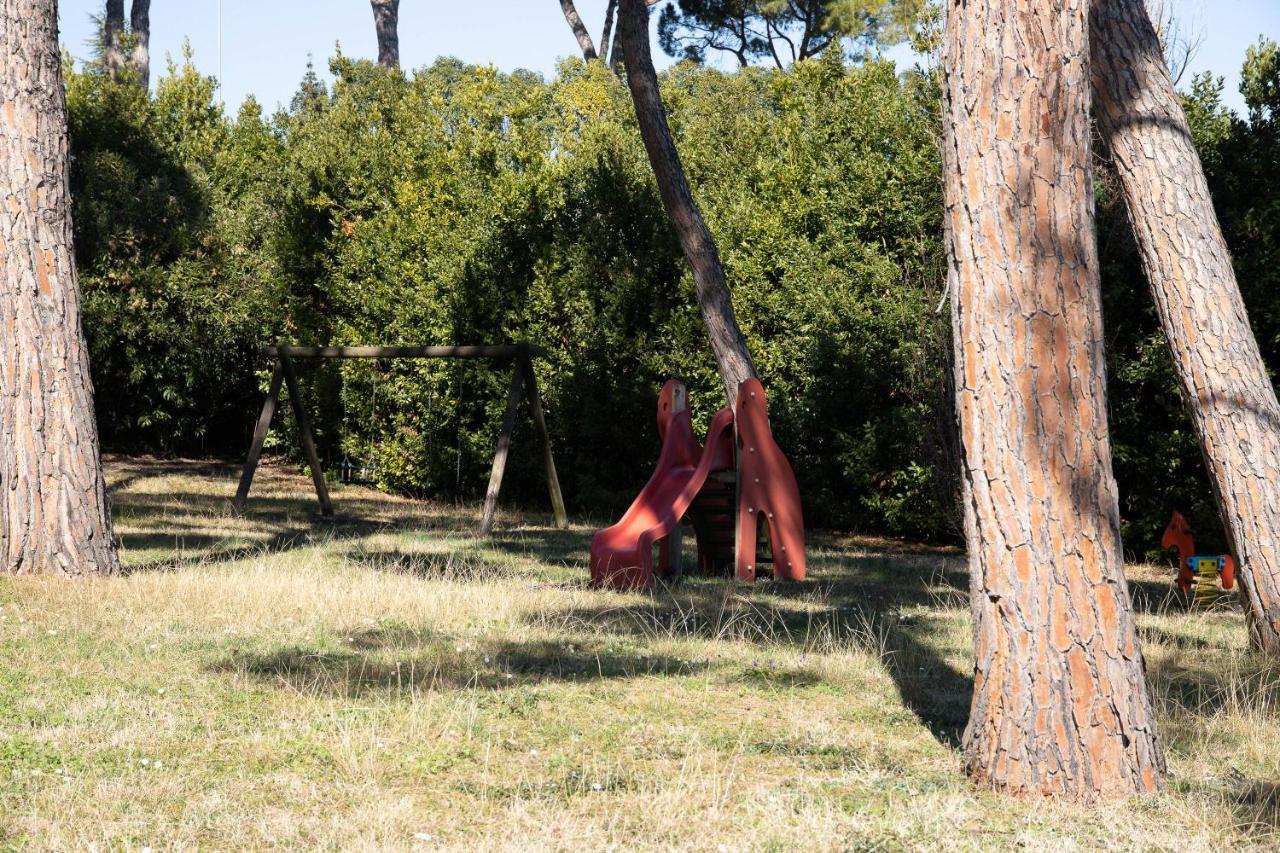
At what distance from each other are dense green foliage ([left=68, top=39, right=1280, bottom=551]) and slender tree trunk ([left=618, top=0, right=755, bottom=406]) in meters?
1.17

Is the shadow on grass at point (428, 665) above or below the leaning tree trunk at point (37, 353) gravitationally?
below

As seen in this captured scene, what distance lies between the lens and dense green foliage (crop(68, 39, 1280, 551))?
9.20 m

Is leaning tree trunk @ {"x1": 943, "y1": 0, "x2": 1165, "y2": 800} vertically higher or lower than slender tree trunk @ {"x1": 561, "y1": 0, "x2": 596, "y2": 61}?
lower

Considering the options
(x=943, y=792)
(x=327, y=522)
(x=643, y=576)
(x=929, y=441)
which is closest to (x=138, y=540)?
(x=327, y=522)

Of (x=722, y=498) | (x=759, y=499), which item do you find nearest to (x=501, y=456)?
(x=722, y=498)

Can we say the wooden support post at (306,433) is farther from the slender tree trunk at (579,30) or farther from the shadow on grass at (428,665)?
the slender tree trunk at (579,30)

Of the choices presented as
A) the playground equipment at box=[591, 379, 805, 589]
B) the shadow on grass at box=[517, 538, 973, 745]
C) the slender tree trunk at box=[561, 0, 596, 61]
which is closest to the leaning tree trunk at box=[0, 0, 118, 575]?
the shadow on grass at box=[517, 538, 973, 745]

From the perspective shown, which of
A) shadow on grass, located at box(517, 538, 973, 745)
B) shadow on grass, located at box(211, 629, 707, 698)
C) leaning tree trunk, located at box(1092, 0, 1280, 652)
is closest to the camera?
shadow on grass, located at box(211, 629, 707, 698)

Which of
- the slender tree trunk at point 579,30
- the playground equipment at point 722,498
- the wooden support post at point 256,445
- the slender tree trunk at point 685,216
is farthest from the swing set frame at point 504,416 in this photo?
the slender tree trunk at point 579,30

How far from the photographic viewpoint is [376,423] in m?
13.5

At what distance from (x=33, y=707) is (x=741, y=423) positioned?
462cm

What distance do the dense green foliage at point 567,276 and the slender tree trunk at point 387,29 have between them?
7596 mm

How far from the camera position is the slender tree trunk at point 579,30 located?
23.2 m

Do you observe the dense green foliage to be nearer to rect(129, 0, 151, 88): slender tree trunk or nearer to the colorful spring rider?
the colorful spring rider
